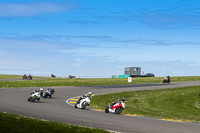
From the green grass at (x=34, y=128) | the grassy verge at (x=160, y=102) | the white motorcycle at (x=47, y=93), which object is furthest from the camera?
the white motorcycle at (x=47, y=93)

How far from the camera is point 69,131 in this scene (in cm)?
1319

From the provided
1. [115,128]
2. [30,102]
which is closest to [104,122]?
[115,128]

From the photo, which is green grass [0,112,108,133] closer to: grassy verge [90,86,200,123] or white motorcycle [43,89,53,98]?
grassy verge [90,86,200,123]

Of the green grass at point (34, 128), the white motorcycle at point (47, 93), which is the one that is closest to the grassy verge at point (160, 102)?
the white motorcycle at point (47, 93)

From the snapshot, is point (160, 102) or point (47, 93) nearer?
point (47, 93)

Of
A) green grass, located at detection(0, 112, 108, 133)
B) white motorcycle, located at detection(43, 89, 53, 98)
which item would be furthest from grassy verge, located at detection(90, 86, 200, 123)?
green grass, located at detection(0, 112, 108, 133)

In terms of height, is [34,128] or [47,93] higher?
[47,93]

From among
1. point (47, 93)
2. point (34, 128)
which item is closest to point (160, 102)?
point (47, 93)

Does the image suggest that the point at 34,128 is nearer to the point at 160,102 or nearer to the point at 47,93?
the point at 47,93

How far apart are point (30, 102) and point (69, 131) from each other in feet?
52.7

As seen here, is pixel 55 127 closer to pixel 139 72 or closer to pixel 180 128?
pixel 180 128

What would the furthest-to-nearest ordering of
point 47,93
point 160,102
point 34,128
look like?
point 160,102 < point 47,93 < point 34,128

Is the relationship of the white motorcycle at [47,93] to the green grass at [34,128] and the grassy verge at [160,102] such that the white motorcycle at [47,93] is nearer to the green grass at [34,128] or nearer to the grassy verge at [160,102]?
the grassy verge at [160,102]

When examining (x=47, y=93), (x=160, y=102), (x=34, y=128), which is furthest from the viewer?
(x=160, y=102)
